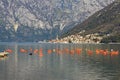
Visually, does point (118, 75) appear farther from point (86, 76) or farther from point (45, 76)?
point (45, 76)

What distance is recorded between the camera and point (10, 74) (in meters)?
136

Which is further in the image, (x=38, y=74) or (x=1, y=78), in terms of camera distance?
(x=38, y=74)

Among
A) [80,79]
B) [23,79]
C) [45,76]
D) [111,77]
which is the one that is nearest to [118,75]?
[111,77]

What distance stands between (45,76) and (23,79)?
11275mm

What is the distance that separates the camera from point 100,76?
128500 millimetres

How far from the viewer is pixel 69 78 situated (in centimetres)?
12350

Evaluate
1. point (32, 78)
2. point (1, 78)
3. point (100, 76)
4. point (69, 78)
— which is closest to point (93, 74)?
point (100, 76)

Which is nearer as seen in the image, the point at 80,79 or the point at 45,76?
the point at 80,79

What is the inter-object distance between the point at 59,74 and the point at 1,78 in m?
23.2

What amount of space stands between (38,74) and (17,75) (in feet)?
27.5

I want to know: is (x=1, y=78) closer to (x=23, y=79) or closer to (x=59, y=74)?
(x=23, y=79)

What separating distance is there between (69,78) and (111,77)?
15287 mm

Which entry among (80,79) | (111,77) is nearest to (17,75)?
(80,79)

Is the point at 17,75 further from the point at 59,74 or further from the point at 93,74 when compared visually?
the point at 93,74
